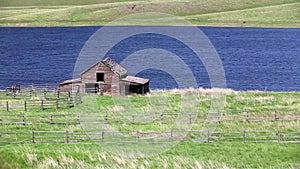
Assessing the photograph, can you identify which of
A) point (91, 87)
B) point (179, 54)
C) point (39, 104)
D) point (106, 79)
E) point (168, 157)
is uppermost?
point (179, 54)

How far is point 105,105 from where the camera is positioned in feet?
173

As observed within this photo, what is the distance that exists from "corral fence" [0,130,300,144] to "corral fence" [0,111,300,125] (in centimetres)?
336

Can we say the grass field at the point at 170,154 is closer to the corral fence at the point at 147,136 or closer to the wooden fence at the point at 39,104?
the corral fence at the point at 147,136

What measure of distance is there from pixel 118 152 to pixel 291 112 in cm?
1769

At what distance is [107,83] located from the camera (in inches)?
2438

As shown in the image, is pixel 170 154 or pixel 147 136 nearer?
pixel 170 154

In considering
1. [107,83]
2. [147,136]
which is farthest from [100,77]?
[147,136]

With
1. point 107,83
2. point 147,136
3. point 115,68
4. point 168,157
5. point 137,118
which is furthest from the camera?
point 115,68

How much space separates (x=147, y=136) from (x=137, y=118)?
17.8 ft

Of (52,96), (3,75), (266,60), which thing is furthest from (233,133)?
(266,60)

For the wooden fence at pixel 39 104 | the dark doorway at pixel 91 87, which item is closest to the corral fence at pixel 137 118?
the wooden fence at pixel 39 104

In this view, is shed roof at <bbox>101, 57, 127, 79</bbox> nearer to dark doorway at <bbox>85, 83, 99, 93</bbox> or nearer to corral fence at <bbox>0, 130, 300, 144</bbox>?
dark doorway at <bbox>85, 83, 99, 93</bbox>

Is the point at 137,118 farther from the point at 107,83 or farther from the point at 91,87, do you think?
the point at 91,87

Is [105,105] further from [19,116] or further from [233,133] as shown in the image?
[233,133]
